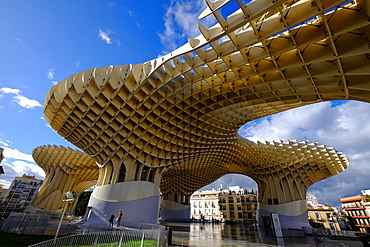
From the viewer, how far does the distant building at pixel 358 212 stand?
194 feet

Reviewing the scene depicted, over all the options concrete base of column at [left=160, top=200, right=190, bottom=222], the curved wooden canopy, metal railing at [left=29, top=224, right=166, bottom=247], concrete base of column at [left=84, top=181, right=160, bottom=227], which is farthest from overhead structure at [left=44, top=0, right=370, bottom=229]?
concrete base of column at [left=160, top=200, right=190, bottom=222]

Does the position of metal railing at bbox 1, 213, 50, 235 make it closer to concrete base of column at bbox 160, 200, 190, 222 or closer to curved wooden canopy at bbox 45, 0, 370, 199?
curved wooden canopy at bbox 45, 0, 370, 199

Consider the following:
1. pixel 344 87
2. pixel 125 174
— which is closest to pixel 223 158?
pixel 125 174

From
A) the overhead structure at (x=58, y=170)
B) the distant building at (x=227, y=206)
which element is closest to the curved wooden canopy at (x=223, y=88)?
the overhead structure at (x=58, y=170)

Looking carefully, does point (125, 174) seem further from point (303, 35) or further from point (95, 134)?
point (303, 35)

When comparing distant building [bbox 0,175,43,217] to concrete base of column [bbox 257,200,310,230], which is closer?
concrete base of column [bbox 257,200,310,230]

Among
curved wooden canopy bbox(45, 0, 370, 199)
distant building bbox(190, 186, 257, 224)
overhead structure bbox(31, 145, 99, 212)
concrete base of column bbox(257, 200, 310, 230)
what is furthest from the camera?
distant building bbox(190, 186, 257, 224)

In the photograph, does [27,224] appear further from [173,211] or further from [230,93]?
[173,211]

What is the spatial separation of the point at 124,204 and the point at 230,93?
648 inches

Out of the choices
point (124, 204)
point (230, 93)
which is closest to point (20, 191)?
point (124, 204)

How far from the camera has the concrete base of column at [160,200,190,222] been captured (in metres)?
49.6

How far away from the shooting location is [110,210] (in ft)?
66.9

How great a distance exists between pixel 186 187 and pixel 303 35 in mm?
48691

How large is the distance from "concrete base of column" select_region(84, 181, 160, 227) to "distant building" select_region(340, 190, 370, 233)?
232 feet
